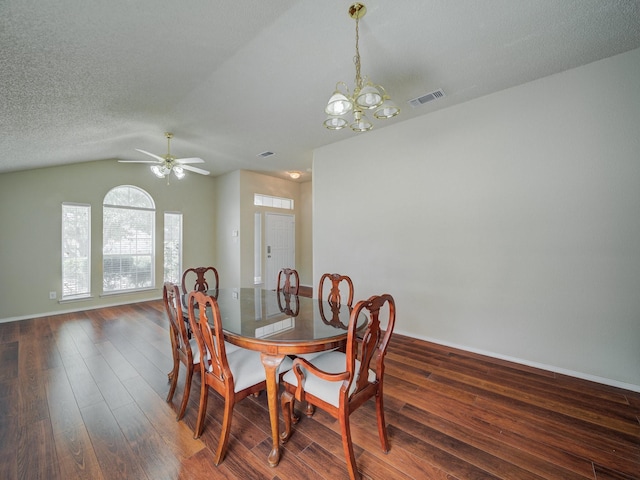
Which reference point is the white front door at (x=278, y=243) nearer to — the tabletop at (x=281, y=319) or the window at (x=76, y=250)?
the window at (x=76, y=250)

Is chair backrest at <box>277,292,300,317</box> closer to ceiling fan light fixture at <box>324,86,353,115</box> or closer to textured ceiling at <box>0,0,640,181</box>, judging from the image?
ceiling fan light fixture at <box>324,86,353,115</box>

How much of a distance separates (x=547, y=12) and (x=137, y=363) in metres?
4.87

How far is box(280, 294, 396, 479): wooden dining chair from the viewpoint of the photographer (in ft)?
4.76

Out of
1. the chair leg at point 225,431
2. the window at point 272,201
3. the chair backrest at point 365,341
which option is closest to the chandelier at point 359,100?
the chair backrest at point 365,341

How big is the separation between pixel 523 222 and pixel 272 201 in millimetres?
5372

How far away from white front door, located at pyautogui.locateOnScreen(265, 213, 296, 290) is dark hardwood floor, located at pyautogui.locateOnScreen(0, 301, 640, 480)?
12.8 ft

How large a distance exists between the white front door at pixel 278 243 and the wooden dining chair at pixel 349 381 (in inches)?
199

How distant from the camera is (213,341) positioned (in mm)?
1655

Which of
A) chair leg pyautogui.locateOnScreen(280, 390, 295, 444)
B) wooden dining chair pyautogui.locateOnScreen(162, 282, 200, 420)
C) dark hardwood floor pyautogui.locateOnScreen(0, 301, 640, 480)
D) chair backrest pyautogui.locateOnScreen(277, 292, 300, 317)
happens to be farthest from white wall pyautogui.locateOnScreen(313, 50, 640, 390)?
wooden dining chair pyautogui.locateOnScreen(162, 282, 200, 420)

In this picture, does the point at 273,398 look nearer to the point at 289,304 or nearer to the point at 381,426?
the point at 381,426

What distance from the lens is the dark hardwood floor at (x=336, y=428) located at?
1571 mm

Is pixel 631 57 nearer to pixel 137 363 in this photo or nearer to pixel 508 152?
pixel 508 152

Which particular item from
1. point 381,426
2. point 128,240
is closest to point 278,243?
point 128,240

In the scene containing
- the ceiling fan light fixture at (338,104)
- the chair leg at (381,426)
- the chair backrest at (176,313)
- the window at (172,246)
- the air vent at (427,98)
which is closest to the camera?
the chair leg at (381,426)
